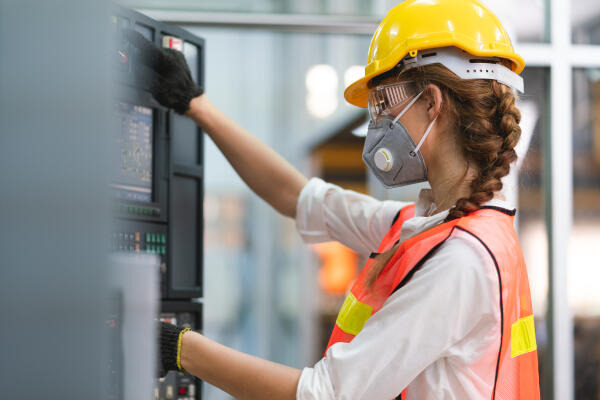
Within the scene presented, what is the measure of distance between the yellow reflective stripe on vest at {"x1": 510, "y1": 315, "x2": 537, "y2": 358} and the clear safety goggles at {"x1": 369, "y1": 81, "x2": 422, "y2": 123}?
567 millimetres

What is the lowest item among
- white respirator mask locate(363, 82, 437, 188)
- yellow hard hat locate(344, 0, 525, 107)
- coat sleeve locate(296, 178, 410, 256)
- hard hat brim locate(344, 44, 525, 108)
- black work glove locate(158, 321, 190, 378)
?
black work glove locate(158, 321, 190, 378)

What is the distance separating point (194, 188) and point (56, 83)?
4.80 ft

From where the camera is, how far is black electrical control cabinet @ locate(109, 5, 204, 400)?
1731mm

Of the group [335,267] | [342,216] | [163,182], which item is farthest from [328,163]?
[163,182]

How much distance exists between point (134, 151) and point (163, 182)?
0.13 metres

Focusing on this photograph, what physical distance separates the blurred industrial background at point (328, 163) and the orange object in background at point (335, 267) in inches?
0.7

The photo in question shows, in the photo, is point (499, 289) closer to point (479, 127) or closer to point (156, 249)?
point (479, 127)

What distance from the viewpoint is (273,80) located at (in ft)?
28.8

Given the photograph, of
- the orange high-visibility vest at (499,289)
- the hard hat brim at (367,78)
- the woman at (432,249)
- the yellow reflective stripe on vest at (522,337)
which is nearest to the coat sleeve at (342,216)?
the woman at (432,249)

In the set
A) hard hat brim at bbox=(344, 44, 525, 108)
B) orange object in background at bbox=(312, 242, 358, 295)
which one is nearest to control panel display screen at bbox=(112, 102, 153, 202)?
hard hat brim at bbox=(344, 44, 525, 108)

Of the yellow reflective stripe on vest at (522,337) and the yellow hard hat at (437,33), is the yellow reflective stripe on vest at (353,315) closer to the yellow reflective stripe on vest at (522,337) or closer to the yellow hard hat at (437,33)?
the yellow reflective stripe on vest at (522,337)

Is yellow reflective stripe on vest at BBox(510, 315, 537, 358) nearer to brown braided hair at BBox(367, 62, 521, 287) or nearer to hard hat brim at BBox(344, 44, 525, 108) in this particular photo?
brown braided hair at BBox(367, 62, 521, 287)

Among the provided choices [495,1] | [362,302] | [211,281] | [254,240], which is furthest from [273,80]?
[362,302]

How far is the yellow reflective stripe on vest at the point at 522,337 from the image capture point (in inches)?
56.2
